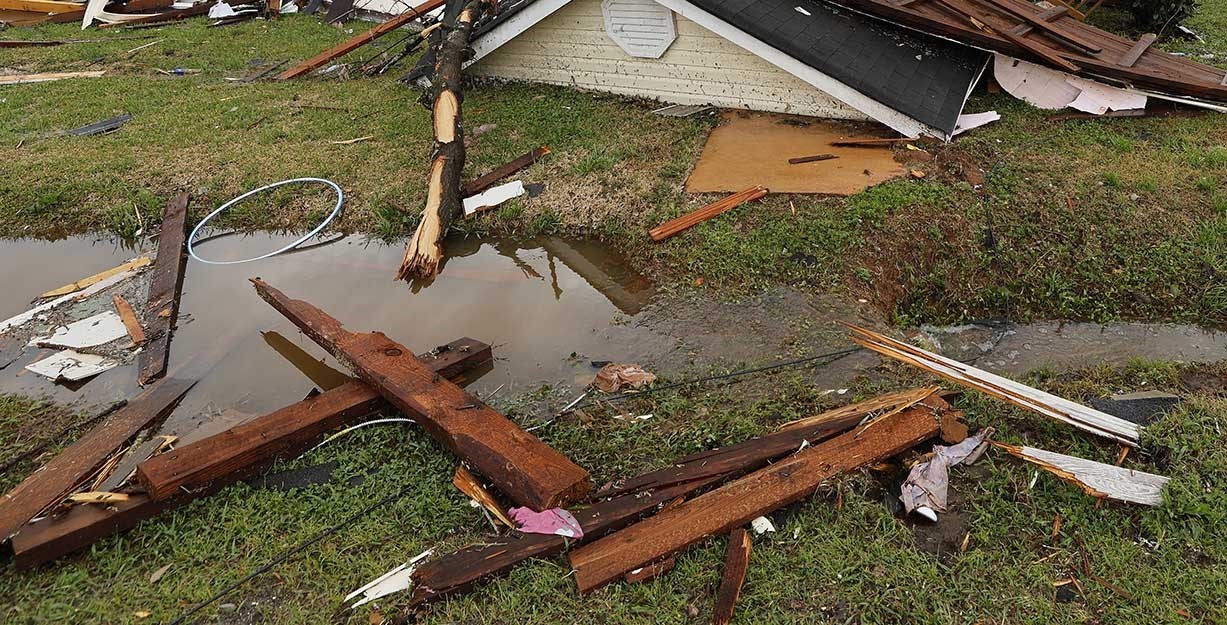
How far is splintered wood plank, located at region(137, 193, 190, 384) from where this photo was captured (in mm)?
5719

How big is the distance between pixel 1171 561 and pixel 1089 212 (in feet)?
12.4

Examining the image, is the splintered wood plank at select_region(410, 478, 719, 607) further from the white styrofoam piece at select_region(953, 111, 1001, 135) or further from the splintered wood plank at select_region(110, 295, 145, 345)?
the white styrofoam piece at select_region(953, 111, 1001, 135)

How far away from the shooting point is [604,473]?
14.2ft

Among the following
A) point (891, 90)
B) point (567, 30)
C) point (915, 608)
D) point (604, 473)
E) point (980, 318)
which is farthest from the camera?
point (567, 30)

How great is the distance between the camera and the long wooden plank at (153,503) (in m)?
3.87

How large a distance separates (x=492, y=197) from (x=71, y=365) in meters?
3.75

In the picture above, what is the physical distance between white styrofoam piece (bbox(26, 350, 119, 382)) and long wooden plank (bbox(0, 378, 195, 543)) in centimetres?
64

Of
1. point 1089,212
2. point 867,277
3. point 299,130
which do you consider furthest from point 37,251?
point 1089,212

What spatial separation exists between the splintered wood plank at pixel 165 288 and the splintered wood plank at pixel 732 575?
14.6ft

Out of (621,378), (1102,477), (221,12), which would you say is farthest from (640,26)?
(221,12)

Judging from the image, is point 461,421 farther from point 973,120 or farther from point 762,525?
point 973,120

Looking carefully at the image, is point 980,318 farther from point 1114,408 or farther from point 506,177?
point 506,177

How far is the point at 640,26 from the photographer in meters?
8.89

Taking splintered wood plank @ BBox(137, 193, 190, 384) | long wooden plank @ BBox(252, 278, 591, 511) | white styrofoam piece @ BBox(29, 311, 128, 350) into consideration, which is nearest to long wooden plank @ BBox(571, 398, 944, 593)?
long wooden plank @ BBox(252, 278, 591, 511)
